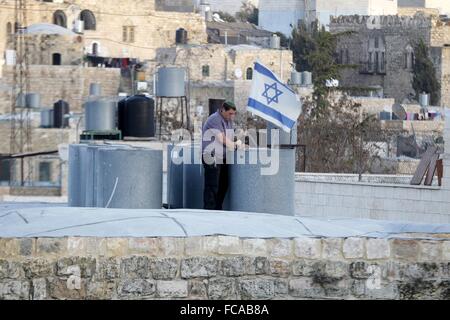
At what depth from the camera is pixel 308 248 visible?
1057 cm

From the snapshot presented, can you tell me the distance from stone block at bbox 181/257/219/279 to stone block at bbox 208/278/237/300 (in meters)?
0.05

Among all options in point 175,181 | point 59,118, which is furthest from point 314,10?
point 175,181

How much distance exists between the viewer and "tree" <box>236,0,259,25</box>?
95.1 m

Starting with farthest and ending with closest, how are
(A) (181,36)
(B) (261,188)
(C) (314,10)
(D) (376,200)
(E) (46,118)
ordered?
(C) (314,10), (A) (181,36), (E) (46,118), (D) (376,200), (B) (261,188)

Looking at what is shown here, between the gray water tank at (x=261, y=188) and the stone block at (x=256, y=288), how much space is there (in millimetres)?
2234

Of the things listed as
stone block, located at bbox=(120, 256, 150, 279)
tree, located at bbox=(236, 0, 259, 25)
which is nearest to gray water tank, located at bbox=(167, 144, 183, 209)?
stone block, located at bbox=(120, 256, 150, 279)

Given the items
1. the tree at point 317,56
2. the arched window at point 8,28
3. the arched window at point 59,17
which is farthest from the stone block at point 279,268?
the arched window at point 59,17

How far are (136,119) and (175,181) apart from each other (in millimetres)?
2537

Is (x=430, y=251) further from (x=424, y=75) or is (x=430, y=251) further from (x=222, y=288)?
(x=424, y=75)

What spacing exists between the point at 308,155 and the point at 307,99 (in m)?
14.4

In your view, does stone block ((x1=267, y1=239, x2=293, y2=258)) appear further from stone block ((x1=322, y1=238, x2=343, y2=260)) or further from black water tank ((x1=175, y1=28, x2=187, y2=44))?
black water tank ((x1=175, y1=28, x2=187, y2=44))

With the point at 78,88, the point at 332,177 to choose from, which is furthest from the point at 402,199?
the point at 78,88

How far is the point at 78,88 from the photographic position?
6219cm
